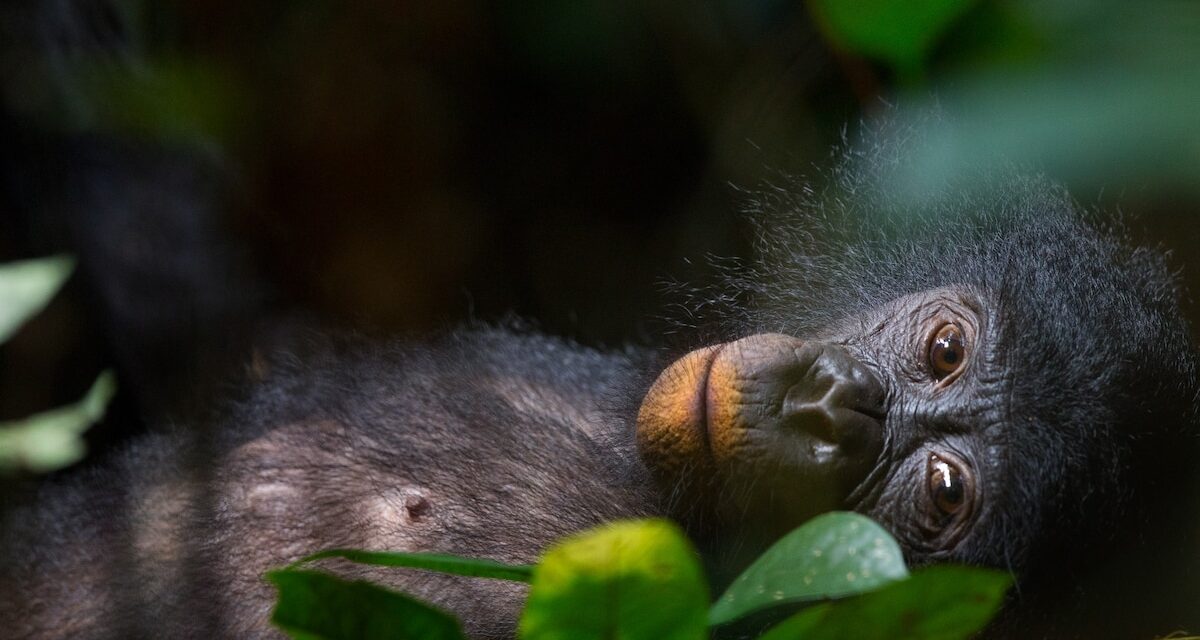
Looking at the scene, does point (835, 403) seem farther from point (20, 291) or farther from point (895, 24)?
point (20, 291)

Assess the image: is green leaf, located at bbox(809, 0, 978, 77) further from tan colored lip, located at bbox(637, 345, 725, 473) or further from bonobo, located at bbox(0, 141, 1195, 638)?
tan colored lip, located at bbox(637, 345, 725, 473)

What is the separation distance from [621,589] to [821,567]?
235 millimetres

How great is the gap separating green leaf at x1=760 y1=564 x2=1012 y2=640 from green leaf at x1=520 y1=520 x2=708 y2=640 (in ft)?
0.41

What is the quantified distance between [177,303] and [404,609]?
2584 mm

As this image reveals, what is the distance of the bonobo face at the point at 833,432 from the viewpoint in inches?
82.4

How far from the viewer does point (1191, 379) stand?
222 centimetres

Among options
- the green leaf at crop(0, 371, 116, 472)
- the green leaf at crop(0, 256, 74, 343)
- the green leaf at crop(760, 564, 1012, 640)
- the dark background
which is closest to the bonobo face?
the dark background

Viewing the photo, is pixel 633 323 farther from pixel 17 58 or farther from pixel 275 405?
pixel 17 58

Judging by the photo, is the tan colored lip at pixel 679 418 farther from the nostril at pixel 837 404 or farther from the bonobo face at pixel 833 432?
the nostril at pixel 837 404

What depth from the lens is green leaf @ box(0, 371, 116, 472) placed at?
9.57 ft

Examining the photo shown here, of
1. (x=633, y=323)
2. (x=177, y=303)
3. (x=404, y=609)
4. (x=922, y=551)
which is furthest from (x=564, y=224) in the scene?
(x=404, y=609)

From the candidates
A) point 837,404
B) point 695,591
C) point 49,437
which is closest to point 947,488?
point 837,404

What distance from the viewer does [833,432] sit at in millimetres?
2111

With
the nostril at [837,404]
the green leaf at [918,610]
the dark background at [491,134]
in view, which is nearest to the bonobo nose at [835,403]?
the nostril at [837,404]
